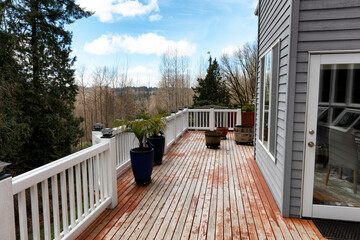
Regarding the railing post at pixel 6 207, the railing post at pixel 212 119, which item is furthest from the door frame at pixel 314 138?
the railing post at pixel 212 119

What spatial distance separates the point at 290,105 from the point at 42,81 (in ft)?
44.1

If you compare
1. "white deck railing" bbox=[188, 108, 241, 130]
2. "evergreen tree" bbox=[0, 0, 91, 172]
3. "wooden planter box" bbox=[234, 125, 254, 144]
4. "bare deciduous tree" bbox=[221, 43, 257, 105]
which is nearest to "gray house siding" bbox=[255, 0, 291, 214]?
"wooden planter box" bbox=[234, 125, 254, 144]

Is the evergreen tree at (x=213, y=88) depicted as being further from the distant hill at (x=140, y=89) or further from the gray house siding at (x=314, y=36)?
the gray house siding at (x=314, y=36)

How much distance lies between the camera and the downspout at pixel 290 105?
2.63 m

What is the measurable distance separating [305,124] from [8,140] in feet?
39.4

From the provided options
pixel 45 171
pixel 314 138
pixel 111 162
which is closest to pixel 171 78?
pixel 111 162

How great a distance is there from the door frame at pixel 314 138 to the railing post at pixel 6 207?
2.82 m

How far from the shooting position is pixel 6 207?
1504 mm

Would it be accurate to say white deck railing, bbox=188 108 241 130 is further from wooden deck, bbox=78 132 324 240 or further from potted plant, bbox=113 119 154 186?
potted plant, bbox=113 119 154 186

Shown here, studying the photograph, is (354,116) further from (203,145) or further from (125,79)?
(125,79)

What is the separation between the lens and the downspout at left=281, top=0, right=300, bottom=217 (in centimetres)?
263

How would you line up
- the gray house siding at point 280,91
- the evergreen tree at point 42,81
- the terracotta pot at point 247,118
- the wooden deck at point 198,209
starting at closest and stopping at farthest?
1. the wooden deck at point 198,209
2. the gray house siding at point 280,91
3. the terracotta pot at point 247,118
4. the evergreen tree at point 42,81

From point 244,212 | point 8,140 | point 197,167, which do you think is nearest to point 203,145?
point 197,167

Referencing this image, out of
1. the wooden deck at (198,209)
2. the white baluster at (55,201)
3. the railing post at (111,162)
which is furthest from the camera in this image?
the railing post at (111,162)
